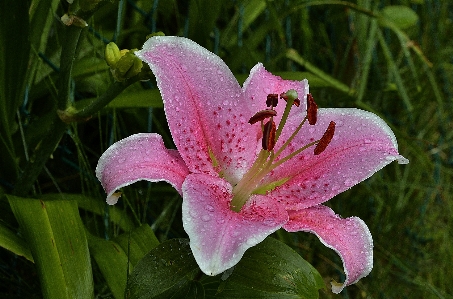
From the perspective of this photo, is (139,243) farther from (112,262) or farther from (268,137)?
(268,137)

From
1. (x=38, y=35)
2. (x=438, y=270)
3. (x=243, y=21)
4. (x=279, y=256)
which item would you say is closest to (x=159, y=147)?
(x=279, y=256)

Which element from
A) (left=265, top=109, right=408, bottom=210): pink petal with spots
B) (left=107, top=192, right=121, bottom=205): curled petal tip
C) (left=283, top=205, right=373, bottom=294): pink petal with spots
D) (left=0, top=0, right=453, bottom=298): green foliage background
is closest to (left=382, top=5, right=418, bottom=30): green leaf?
(left=0, top=0, right=453, bottom=298): green foliage background

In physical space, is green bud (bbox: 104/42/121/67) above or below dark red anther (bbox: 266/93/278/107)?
above

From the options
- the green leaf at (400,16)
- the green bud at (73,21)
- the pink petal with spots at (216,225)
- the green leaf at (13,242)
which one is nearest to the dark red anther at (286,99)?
the pink petal with spots at (216,225)

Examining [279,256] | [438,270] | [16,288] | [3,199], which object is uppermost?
[279,256]

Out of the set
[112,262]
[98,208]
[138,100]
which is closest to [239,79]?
[138,100]

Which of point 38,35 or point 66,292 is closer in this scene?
point 66,292

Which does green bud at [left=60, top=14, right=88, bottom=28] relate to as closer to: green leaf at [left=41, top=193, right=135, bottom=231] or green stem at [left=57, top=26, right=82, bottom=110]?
green stem at [left=57, top=26, right=82, bottom=110]

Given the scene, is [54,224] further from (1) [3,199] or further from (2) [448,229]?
(2) [448,229]
